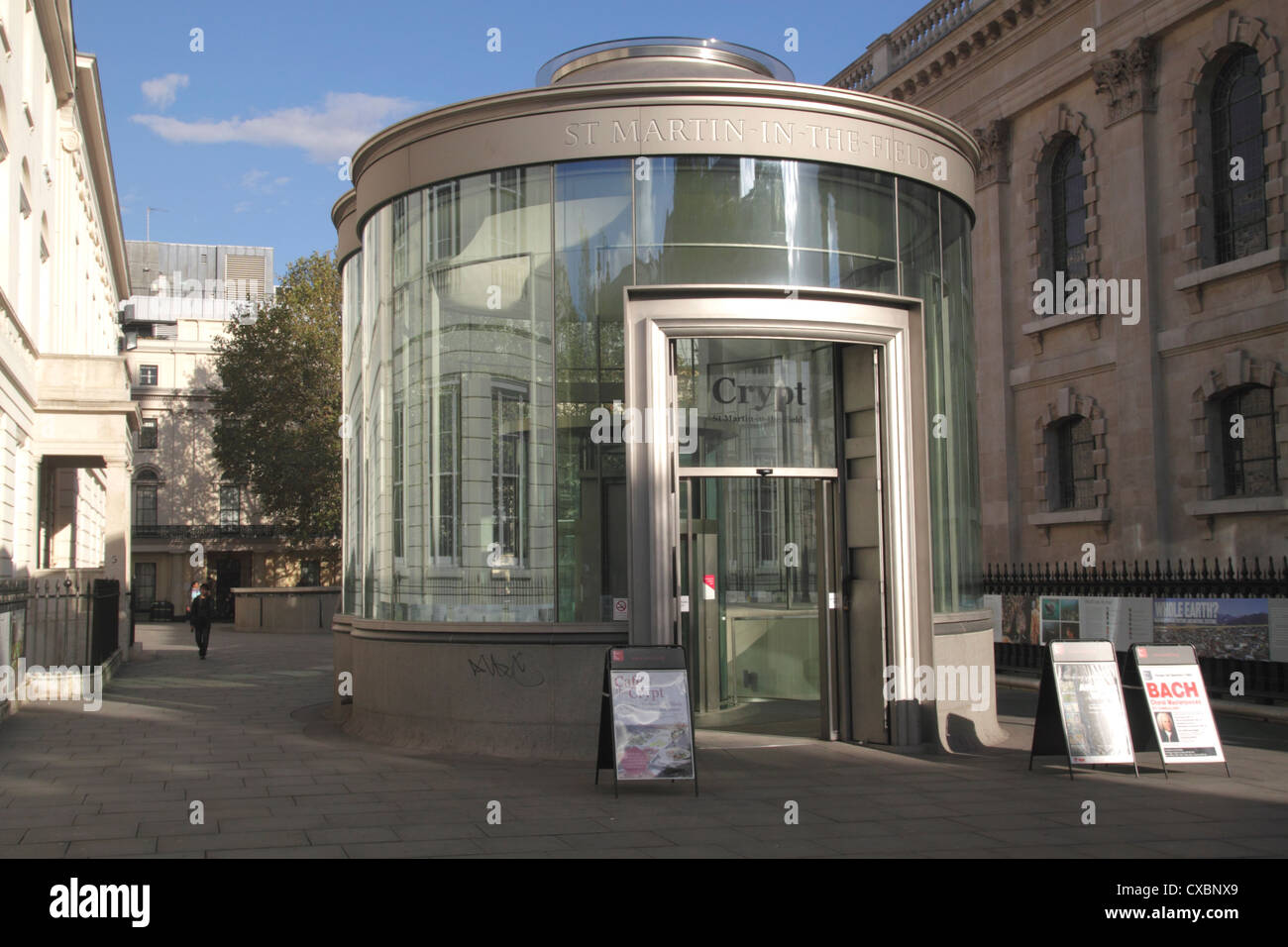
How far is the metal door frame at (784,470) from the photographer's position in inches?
461

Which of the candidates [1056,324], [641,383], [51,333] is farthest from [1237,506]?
[51,333]

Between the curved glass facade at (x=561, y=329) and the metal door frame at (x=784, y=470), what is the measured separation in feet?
0.97

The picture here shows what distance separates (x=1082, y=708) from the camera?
34.6ft

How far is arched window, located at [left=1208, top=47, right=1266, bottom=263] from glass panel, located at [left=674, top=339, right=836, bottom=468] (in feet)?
46.2

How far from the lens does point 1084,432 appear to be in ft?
89.3

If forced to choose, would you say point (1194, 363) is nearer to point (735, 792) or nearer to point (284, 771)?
point (735, 792)

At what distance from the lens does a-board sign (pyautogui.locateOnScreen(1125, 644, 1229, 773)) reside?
34.5ft

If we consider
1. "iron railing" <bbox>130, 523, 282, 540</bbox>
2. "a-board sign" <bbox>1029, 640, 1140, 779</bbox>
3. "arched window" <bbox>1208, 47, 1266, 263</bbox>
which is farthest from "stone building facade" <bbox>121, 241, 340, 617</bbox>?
"a-board sign" <bbox>1029, 640, 1140, 779</bbox>

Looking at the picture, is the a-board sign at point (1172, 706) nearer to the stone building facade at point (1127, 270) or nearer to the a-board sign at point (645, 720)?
the a-board sign at point (645, 720)

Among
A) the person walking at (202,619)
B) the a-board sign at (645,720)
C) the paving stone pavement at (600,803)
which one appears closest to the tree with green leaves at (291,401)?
the person walking at (202,619)

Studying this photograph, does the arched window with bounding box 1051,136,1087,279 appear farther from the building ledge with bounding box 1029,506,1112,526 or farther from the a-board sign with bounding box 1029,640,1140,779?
the a-board sign with bounding box 1029,640,1140,779

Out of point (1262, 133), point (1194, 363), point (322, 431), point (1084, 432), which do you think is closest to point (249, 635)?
point (322, 431)

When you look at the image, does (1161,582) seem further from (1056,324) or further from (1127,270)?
(1056,324)

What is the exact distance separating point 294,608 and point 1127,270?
95.6ft
